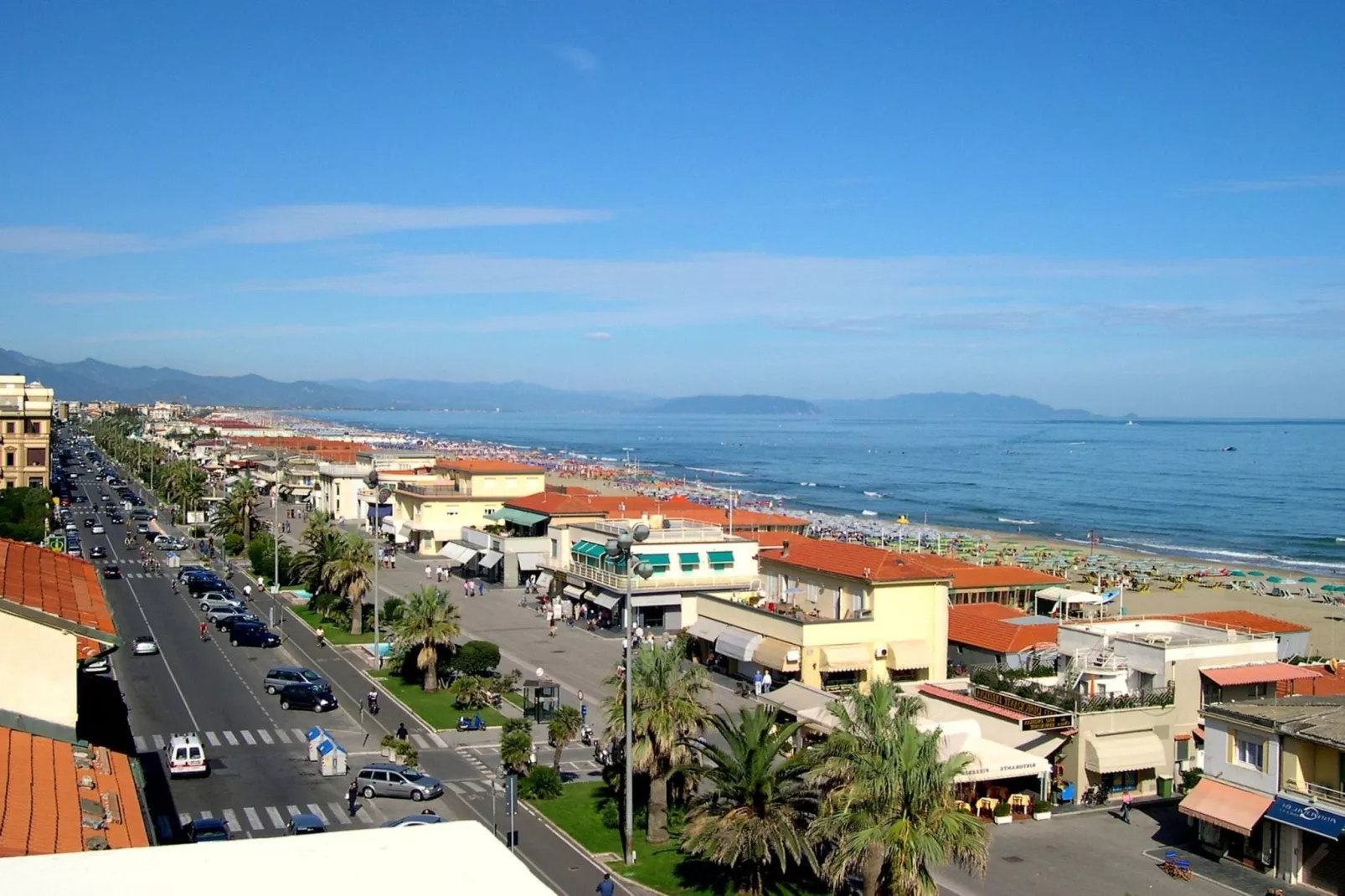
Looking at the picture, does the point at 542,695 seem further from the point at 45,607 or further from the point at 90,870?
the point at 90,870

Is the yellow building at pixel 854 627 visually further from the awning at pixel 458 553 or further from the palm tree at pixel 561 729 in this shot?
the awning at pixel 458 553

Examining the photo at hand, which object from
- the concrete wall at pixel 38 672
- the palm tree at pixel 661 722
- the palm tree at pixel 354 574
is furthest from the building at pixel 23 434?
the concrete wall at pixel 38 672

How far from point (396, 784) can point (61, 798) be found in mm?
14916

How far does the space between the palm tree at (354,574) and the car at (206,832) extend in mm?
24220

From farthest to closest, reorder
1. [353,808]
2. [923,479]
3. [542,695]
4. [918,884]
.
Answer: [923,479], [542,695], [353,808], [918,884]

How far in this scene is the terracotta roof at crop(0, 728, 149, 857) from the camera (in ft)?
30.7

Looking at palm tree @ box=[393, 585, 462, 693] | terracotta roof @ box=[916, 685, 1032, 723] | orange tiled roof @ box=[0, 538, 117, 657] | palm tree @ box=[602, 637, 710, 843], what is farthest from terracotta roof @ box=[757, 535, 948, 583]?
orange tiled roof @ box=[0, 538, 117, 657]

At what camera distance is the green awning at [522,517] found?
2347 inches

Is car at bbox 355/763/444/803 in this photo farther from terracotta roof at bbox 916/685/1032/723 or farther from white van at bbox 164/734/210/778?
terracotta roof at bbox 916/685/1032/723

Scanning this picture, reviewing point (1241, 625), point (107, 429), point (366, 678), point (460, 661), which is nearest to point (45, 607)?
point (460, 661)

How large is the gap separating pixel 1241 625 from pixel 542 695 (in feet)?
70.2

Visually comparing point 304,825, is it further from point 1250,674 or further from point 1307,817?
point 1250,674

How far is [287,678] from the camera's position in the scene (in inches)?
1388

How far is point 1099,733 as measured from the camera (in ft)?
86.0
